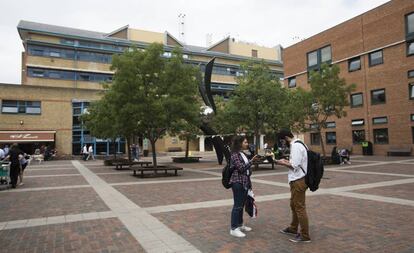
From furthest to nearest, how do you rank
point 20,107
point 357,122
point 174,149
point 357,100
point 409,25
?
point 174,149 → point 20,107 → point 357,100 → point 357,122 → point 409,25

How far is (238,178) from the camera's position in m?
5.49

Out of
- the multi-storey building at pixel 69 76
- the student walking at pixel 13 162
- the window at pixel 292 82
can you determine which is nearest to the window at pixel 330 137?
the window at pixel 292 82

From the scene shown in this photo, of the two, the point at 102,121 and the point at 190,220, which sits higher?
the point at 102,121

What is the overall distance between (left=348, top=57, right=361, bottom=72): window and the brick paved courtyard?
26.2m

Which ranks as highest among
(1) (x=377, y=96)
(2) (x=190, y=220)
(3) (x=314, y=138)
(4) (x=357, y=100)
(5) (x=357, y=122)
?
(1) (x=377, y=96)

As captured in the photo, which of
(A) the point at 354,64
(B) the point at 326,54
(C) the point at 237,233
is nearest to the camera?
(C) the point at 237,233

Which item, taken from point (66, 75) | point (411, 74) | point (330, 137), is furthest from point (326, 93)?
point (66, 75)

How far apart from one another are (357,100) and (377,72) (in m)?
3.46

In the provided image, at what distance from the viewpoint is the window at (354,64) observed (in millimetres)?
34150

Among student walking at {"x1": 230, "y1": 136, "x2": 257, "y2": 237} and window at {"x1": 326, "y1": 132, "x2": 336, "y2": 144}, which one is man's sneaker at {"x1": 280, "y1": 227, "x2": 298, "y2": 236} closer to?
student walking at {"x1": 230, "y1": 136, "x2": 257, "y2": 237}

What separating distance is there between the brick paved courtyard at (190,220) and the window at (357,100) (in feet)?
80.8

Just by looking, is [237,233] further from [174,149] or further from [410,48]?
[174,149]

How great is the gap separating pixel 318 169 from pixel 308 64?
37.7 metres

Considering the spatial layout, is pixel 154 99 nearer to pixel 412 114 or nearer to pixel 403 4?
pixel 412 114
